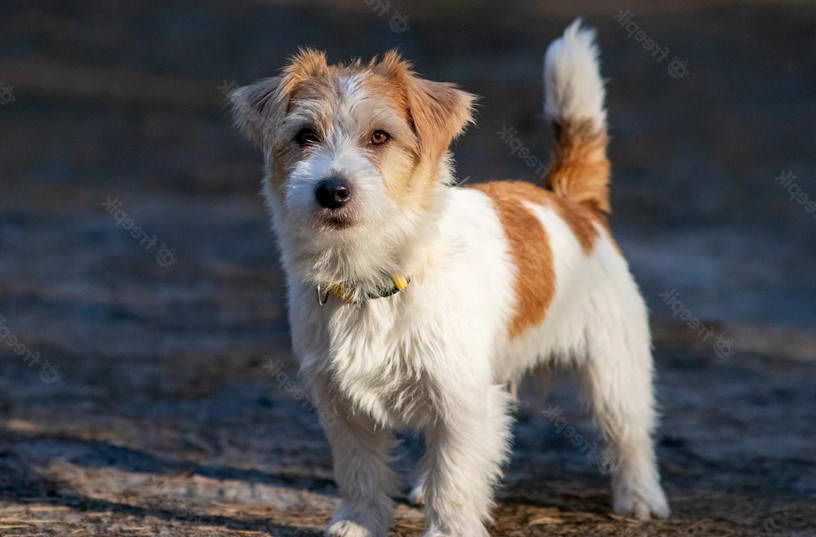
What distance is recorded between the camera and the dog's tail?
5.91 m

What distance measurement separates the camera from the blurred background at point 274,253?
5.66 meters

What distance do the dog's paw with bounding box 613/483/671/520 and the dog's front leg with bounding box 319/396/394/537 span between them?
1228mm

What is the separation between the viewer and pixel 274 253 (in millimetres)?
10953

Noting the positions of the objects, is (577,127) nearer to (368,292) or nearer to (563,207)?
(563,207)

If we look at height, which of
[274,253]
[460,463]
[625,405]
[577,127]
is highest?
[577,127]

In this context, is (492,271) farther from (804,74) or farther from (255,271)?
(804,74)

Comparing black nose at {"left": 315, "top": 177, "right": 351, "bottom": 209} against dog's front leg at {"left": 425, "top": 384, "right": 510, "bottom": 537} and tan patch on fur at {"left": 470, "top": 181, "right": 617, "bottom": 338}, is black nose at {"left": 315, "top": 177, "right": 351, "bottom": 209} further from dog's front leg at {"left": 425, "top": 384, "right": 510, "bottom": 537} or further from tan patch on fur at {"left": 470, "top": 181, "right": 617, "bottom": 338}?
tan patch on fur at {"left": 470, "top": 181, "right": 617, "bottom": 338}

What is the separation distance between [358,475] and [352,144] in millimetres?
1368

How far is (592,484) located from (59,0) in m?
20.0

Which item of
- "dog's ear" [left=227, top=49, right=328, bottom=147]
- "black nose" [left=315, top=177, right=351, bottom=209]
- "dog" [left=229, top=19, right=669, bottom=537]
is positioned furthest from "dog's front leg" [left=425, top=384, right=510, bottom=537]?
Answer: "dog's ear" [left=227, top=49, right=328, bottom=147]

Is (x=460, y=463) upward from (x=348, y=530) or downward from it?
upward

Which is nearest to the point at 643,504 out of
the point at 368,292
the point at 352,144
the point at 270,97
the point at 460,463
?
the point at 460,463

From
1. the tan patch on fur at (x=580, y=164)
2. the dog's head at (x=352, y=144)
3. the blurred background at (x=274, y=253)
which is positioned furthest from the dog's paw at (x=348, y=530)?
the tan patch on fur at (x=580, y=164)

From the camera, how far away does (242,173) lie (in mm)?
14188
